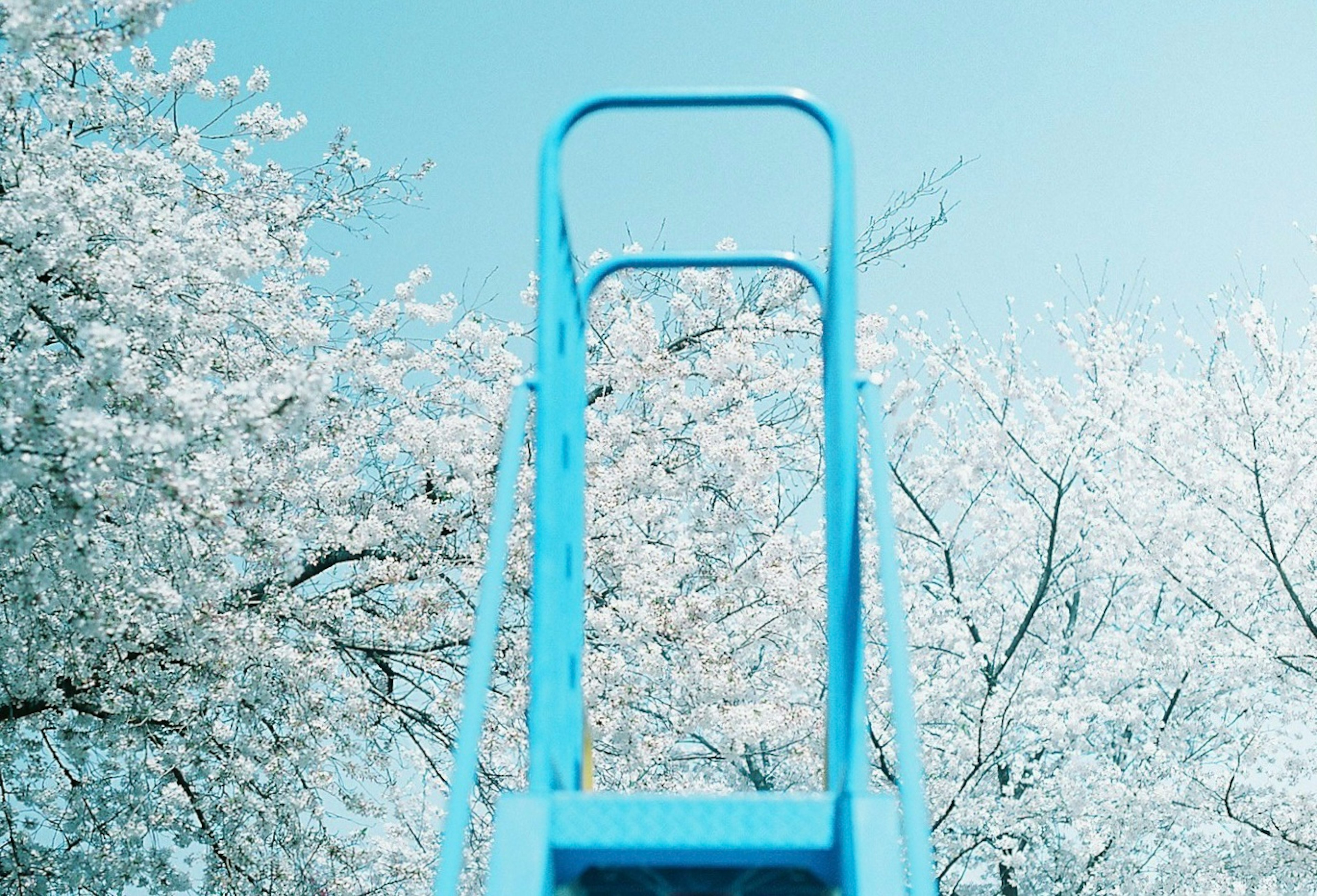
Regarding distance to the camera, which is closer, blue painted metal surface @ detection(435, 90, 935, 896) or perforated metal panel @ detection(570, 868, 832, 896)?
blue painted metal surface @ detection(435, 90, 935, 896)

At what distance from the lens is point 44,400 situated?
385cm

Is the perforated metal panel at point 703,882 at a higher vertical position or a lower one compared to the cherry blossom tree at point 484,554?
lower

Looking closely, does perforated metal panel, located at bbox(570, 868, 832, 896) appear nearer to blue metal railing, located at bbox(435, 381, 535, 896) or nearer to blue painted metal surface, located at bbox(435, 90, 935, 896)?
blue painted metal surface, located at bbox(435, 90, 935, 896)

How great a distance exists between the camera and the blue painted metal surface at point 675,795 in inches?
74.8

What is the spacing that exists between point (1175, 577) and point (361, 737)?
17.7ft

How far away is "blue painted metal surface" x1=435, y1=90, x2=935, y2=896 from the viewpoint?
74.8 inches

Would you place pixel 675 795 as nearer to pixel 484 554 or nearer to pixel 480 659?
pixel 480 659

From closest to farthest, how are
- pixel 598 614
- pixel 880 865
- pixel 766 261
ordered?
1. pixel 880 865
2. pixel 766 261
3. pixel 598 614

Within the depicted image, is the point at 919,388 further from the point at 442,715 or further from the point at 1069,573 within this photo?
the point at 442,715

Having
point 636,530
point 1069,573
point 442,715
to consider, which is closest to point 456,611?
point 442,715

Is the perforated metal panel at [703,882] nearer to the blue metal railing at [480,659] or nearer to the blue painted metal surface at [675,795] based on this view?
the blue painted metal surface at [675,795]

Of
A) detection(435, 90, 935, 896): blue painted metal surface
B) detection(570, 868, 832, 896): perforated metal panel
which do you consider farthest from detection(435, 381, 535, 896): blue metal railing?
detection(570, 868, 832, 896): perforated metal panel

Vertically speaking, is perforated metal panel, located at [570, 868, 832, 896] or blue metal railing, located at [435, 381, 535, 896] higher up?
blue metal railing, located at [435, 381, 535, 896]

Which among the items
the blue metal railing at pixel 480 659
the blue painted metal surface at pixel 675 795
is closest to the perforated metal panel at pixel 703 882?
the blue painted metal surface at pixel 675 795
